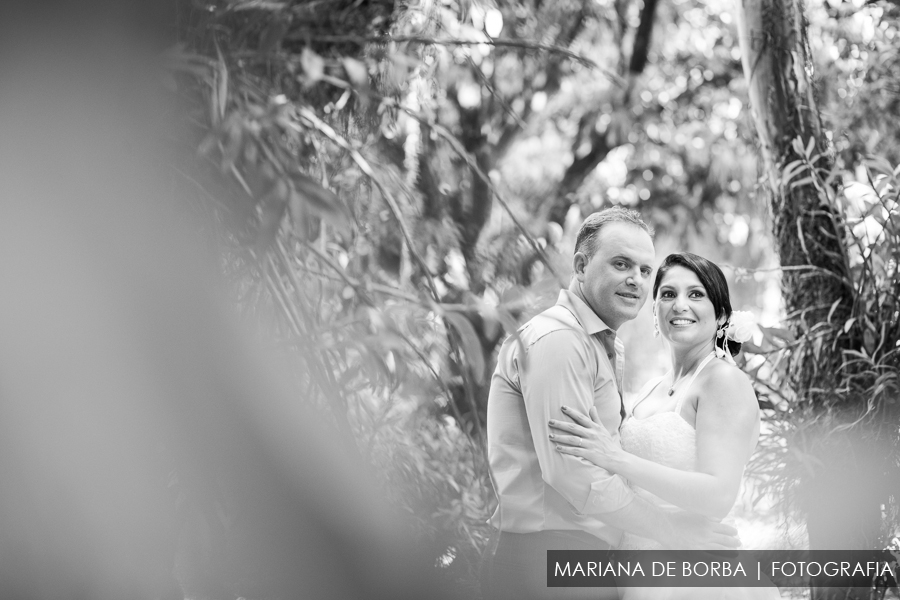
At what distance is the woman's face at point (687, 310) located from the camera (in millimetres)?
1811

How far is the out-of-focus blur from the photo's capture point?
56cm

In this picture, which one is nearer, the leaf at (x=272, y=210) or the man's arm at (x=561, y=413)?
the leaf at (x=272, y=210)

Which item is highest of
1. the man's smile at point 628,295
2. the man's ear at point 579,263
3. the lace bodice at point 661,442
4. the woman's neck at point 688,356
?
the man's ear at point 579,263

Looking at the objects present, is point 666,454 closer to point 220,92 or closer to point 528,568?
point 528,568

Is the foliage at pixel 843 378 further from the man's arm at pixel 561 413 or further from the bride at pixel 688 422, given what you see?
the man's arm at pixel 561 413

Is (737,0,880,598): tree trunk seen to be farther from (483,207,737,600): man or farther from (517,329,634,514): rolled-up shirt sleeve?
(517,329,634,514): rolled-up shirt sleeve

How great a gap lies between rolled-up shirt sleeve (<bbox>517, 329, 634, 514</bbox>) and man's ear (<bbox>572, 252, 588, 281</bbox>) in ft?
0.64

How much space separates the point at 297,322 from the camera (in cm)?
80

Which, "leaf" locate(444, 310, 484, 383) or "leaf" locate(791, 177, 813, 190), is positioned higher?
"leaf" locate(791, 177, 813, 190)

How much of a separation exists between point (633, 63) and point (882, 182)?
12.7 feet

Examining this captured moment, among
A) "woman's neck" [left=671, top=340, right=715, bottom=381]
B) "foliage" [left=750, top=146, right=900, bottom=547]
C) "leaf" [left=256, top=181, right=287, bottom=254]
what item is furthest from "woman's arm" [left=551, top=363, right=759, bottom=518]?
"leaf" [left=256, top=181, right=287, bottom=254]

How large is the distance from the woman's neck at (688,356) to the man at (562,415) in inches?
13.0

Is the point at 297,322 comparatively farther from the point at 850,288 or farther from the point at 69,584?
the point at 850,288

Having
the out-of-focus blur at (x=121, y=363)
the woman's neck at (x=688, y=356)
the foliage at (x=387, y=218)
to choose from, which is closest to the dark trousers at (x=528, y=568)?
the foliage at (x=387, y=218)
